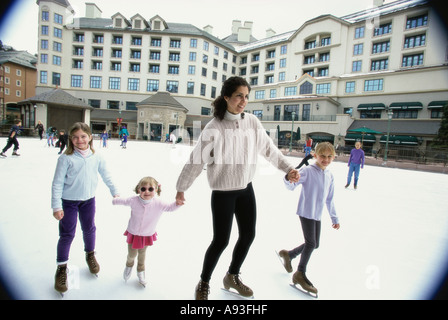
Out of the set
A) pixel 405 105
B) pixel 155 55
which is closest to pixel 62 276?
pixel 405 105

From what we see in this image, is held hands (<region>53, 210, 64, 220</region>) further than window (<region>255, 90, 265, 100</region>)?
No

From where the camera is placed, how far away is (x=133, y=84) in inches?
1505

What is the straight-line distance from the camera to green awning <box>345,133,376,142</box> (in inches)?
896

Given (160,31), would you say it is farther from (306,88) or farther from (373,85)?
(373,85)

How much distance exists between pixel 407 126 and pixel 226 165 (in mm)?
29650

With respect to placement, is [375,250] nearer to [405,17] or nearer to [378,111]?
[378,111]

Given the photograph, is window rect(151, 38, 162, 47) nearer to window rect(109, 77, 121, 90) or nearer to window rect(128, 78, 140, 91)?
window rect(128, 78, 140, 91)

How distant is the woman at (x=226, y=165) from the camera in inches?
68.1

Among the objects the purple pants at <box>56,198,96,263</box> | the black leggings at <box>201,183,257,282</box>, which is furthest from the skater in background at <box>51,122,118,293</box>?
the black leggings at <box>201,183,257,282</box>

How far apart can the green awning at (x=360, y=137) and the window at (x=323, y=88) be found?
8.71 meters

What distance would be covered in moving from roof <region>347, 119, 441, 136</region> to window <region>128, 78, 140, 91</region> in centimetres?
3241
